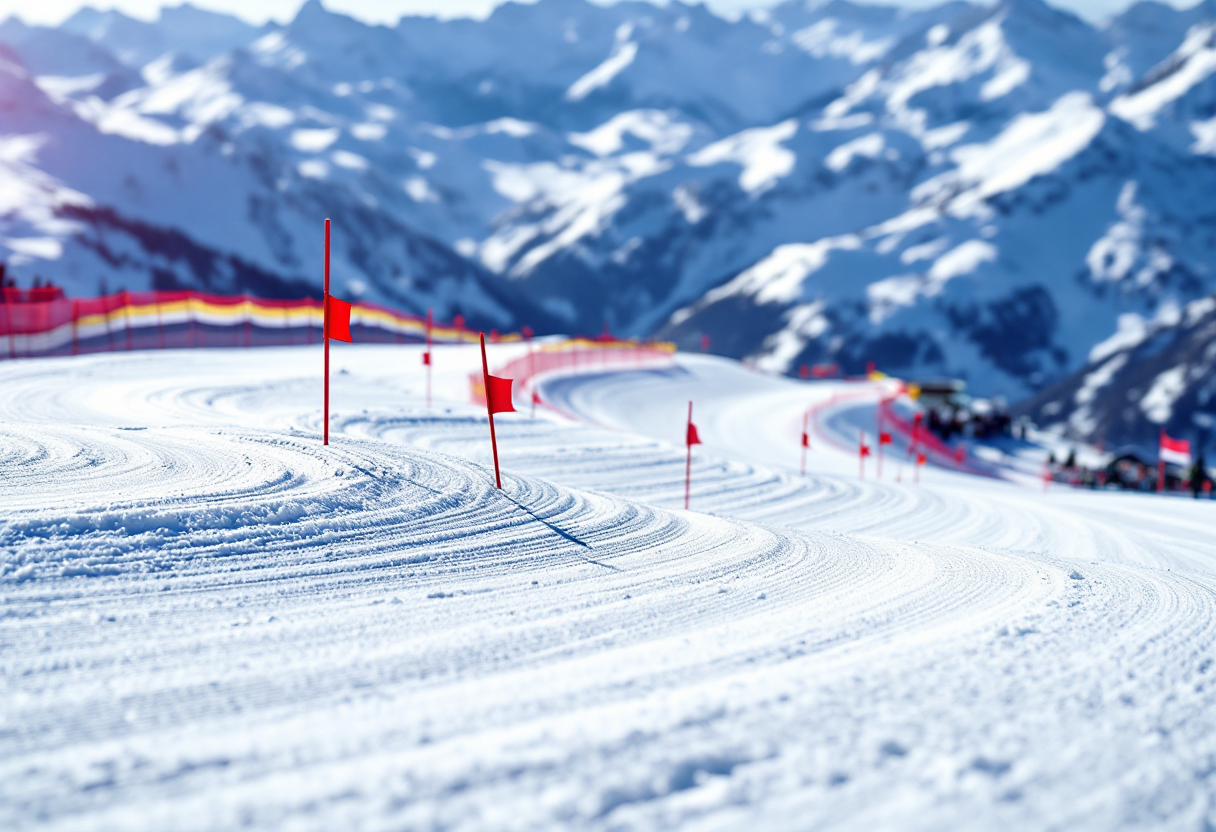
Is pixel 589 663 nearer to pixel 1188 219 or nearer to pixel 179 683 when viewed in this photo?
pixel 179 683

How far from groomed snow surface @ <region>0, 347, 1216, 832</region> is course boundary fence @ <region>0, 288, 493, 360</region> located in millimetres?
18285

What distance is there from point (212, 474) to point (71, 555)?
213 cm

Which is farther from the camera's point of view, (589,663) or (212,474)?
(212,474)

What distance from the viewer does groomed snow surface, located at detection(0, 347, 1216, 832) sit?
13.7 ft

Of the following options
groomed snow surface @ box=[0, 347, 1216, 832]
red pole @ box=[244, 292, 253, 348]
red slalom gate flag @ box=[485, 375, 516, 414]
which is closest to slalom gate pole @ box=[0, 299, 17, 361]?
red pole @ box=[244, 292, 253, 348]

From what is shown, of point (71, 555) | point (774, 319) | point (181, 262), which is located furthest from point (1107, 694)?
point (774, 319)

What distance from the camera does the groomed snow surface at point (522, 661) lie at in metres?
4.18

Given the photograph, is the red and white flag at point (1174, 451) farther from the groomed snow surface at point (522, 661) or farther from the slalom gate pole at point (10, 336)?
the slalom gate pole at point (10, 336)

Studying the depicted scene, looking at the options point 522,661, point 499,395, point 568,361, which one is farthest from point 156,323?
point 522,661

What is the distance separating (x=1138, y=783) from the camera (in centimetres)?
447

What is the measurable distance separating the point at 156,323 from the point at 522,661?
31.3m

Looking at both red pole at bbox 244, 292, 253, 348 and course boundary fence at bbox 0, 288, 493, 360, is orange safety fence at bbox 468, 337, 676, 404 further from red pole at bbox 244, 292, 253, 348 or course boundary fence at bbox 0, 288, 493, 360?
red pole at bbox 244, 292, 253, 348

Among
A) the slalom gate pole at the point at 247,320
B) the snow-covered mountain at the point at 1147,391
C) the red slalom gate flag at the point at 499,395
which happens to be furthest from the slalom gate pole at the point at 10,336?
the snow-covered mountain at the point at 1147,391

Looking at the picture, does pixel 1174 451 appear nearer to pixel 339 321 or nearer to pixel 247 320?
pixel 339 321
